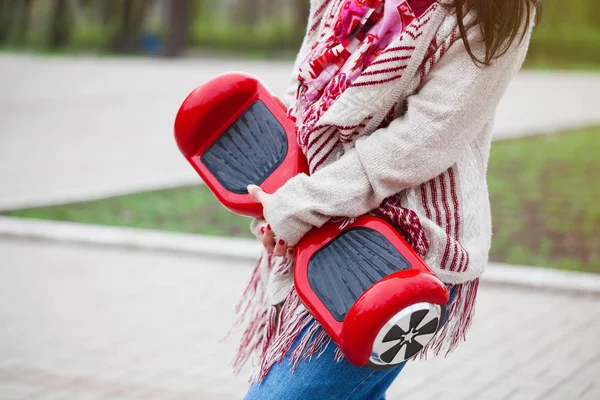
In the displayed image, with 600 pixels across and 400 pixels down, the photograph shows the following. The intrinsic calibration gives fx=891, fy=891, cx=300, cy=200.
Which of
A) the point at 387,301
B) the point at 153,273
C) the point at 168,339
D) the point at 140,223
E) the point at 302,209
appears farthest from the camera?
the point at 140,223

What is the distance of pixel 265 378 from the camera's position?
1.90m

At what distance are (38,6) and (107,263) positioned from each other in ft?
91.2

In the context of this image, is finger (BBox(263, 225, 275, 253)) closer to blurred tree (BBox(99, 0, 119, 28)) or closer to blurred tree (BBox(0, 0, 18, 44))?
blurred tree (BBox(0, 0, 18, 44))

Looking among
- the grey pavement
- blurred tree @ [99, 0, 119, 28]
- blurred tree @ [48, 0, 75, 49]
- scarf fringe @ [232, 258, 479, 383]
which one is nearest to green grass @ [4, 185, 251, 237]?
the grey pavement

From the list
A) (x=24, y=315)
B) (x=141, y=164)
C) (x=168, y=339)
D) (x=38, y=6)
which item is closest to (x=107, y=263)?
(x=24, y=315)

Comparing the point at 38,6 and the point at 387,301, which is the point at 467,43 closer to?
the point at 387,301

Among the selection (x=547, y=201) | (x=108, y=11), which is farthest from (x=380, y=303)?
(x=108, y=11)

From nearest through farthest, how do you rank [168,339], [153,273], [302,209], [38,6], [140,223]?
[302,209] → [168,339] → [153,273] → [140,223] → [38,6]

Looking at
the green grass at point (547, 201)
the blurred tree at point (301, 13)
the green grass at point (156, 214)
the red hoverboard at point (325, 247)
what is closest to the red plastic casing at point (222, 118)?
the red hoverboard at point (325, 247)

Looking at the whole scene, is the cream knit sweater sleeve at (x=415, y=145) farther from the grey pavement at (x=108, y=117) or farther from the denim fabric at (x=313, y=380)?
the grey pavement at (x=108, y=117)

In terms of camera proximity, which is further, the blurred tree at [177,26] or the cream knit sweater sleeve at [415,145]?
the blurred tree at [177,26]

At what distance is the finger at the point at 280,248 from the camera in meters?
1.88

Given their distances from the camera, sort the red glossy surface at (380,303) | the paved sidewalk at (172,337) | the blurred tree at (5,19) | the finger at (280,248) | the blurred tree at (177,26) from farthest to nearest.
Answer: the blurred tree at (5,19), the blurred tree at (177,26), the paved sidewalk at (172,337), the finger at (280,248), the red glossy surface at (380,303)

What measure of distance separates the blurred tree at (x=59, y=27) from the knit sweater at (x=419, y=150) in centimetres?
2730
